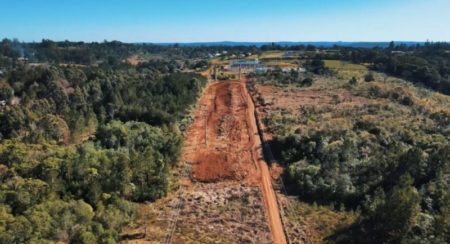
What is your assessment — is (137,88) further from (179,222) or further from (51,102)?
(179,222)

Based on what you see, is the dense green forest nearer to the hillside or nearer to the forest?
the forest

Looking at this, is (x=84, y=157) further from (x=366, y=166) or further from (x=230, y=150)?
(x=366, y=166)

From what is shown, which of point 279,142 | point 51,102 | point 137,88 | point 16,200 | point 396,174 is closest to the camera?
point 16,200

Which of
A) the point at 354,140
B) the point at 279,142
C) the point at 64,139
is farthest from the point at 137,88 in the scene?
the point at 354,140

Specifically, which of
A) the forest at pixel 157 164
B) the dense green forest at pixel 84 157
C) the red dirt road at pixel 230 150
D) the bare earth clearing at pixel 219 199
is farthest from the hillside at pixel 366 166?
the dense green forest at pixel 84 157

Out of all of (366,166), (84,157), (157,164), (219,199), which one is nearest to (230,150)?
(157,164)
